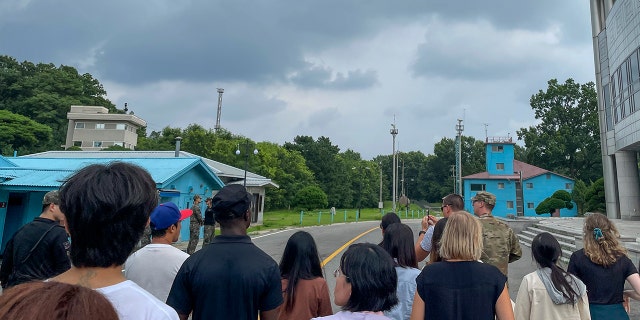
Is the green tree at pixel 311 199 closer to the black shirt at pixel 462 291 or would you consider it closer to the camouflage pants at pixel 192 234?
the camouflage pants at pixel 192 234

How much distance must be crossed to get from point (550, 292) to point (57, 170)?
17.8 metres

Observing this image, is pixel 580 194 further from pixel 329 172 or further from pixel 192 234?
pixel 329 172

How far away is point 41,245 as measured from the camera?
339 centimetres

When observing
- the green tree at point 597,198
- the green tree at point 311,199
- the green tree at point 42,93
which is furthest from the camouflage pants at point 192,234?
the green tree at point 42,93

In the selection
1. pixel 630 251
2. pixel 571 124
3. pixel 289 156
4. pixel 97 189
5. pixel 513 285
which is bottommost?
pixel 513 285

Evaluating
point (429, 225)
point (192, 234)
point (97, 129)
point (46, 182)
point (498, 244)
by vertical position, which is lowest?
point (192, 234)

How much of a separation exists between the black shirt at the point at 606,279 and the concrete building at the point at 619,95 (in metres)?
Result: 23.7

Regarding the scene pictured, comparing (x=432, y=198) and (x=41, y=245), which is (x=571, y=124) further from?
(x=41, y=245)

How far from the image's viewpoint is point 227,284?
8.15 feet

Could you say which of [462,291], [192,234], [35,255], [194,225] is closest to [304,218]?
[194,225]

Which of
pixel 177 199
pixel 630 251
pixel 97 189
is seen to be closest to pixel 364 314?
pixel 97 189

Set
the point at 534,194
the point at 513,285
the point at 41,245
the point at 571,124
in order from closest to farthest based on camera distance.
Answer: the point at 41,245, the point at 513,285, the point at 534,194, the point at 571,124

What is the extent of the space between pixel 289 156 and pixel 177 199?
40693 millimetres

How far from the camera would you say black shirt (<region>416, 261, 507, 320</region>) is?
101 inches
